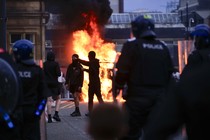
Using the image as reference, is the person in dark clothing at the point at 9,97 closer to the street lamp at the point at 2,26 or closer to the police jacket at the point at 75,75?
the street lamp at the point at 2,26

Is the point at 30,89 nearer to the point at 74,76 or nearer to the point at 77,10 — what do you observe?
the point at 74,76

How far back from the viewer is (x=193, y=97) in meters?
3.05

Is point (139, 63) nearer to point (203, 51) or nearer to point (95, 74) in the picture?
point (203, 51)

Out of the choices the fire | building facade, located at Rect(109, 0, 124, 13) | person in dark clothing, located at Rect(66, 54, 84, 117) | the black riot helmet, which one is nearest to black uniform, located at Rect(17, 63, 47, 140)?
the black riot helmet

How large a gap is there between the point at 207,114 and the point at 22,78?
438 centimetres

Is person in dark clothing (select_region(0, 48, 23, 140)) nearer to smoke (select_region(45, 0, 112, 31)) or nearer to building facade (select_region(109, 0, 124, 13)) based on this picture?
smoke (select_region(45, 0, 112, 31))

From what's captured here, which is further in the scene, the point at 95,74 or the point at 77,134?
the point at 95,74

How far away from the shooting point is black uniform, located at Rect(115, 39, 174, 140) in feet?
22.3

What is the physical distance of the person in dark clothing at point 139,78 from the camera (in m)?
6.80

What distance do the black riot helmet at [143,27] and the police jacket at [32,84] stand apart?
1.19 metres

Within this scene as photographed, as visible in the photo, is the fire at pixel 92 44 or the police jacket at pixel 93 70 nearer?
the police jacket at pixel 93 70

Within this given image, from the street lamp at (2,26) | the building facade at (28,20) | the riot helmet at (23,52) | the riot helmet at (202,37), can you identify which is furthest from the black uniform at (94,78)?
the building facade at (28,20)

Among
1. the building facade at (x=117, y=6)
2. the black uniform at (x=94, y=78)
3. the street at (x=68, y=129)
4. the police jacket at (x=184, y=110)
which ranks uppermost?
the building facade at (x=117, y=6)

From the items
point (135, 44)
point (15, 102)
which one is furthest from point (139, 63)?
point (15, 102)
